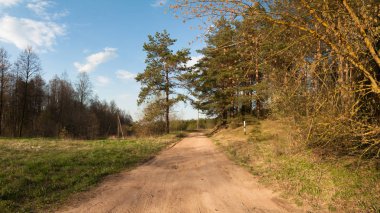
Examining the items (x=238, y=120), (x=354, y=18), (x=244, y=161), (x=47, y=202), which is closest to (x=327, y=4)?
(x=354, y=18)

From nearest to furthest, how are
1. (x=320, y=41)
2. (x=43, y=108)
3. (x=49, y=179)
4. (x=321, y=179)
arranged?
1. (x=320, y=41)
2. (x=321, y=179)
3. (x=49, y=179)
4. (x=43, y=108)

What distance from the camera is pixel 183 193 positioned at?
6.78 metres

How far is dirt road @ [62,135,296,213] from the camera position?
5.71 meters

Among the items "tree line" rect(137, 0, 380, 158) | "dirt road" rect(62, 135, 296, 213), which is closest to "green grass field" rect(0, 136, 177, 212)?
"dirt road" rect(62, 135, 296, 213)

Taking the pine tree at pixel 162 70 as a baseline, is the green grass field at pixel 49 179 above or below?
below

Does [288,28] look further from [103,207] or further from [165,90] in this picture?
[165,90]

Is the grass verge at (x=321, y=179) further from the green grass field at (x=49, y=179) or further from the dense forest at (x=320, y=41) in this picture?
the green grass field at (x=49, y=179)

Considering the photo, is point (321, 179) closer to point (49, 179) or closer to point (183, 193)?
point (183, 193)

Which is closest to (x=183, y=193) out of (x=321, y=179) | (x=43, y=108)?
(x=321, y=179)

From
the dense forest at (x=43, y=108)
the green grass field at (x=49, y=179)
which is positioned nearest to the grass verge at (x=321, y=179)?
the green grass field at (x=49, y=179)

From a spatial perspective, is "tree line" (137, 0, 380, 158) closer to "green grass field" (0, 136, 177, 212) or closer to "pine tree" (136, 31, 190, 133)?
"green grass field" (0, 136, 177, 212)

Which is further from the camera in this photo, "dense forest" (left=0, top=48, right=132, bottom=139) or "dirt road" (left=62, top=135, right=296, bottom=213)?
"dense forest" (left=0, top=48, right=132, bottom=139)

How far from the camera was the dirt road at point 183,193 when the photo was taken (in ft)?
18.7

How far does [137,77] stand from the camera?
111 ft
